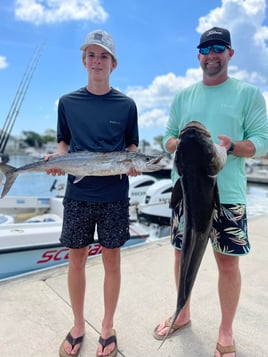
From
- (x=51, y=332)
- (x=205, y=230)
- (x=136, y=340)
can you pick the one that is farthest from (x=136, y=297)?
(x=205, y=230)

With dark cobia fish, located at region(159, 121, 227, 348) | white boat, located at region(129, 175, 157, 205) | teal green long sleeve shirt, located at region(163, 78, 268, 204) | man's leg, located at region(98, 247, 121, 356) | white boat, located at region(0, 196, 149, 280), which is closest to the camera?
dark cobia fish, located at region(159, 121, 227, 348)

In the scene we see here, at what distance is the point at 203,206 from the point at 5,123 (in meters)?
5.22

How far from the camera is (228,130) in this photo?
6.23ft

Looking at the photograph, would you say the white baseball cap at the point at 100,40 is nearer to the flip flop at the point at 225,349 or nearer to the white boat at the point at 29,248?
the flip flop at the point at 225,349

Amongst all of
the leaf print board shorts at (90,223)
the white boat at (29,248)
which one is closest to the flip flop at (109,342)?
the leaf print board shorts at (90,223)

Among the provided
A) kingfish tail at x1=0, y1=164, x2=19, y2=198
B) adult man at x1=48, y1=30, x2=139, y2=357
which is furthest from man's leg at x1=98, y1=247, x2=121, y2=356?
kingfish tail at x1=0, y1=164, x2=19, y2=198

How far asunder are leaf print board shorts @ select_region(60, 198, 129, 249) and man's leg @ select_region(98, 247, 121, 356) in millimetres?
91

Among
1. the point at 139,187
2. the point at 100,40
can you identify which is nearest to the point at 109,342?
the point at 100,40

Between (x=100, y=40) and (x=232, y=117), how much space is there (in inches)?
41.0

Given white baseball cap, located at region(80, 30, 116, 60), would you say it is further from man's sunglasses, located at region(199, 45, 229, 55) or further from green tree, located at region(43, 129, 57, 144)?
green tree, located at region(43, 129, 57, 144)

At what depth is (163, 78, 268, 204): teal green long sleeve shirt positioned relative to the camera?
187 cm

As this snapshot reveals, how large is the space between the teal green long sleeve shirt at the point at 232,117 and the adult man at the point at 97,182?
516 millimetres

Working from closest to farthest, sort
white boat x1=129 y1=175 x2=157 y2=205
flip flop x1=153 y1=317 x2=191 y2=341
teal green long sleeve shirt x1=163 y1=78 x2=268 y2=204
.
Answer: teal green long sleeve shirt x1=163 y1=78 x2=268 y2=204
flip flop x1=153 y1=317 x2=191 y2=341
white boat x1=129 y1=175 x2=157 y2=205

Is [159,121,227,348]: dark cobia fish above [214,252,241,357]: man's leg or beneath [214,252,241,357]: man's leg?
above
